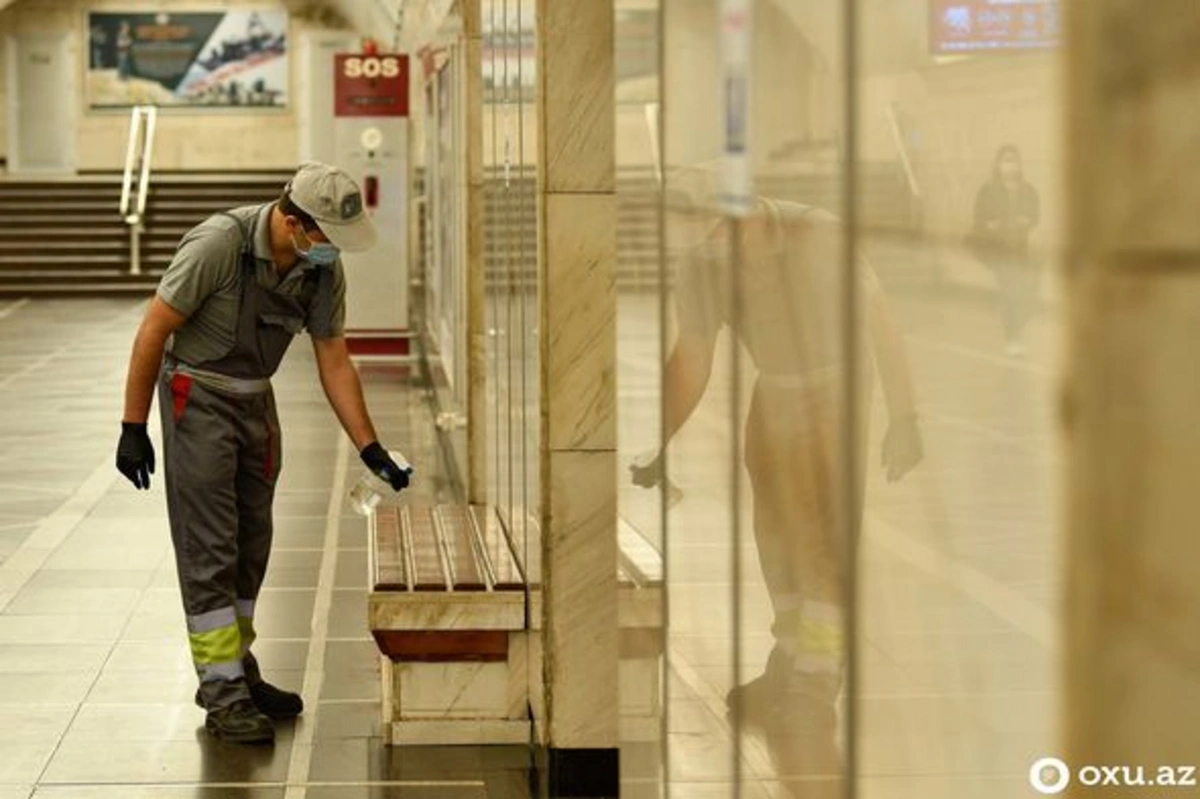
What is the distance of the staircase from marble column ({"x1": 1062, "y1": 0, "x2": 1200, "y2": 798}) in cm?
3019

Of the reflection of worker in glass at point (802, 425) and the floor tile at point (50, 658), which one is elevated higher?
the reflection of worker in glass at point (802, 425)

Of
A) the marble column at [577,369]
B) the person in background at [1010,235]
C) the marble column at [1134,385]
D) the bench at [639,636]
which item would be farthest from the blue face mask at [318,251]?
the marble column at [1134,385]

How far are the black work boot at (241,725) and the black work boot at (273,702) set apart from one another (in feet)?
0.92

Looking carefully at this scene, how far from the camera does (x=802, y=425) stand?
3094 mm

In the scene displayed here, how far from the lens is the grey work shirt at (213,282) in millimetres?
6508

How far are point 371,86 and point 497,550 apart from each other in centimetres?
1416

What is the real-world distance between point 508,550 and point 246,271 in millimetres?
1227

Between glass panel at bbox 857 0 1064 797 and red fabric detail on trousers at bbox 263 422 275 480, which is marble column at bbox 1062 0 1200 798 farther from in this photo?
red fabric detail on trousers at bbox 263 422 275 480

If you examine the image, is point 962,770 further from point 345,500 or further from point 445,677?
point 345,500

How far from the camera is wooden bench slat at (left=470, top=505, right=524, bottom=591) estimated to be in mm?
6631

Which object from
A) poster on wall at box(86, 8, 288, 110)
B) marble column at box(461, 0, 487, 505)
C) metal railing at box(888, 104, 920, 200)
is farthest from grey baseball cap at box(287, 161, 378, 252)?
poster on wall at box(86, 8, 288, 110)

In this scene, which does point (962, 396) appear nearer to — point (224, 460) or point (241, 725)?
point (224, 460)

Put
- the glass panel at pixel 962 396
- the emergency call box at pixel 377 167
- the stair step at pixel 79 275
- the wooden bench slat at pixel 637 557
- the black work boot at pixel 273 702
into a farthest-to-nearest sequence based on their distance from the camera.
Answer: the stair step at pixel 79 275, the emergency call box at pixel 377 167, the black work boot at pixel 273 702, the wooden bench slat at pixel 637 557, the glass panel at pixel 962 396

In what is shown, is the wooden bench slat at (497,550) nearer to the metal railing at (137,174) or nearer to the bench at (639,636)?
the bench at (639,636)
